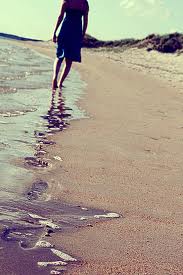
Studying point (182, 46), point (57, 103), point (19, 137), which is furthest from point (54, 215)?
point (182, 46)

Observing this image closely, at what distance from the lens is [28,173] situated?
291 cm

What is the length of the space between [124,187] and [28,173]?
0.52m

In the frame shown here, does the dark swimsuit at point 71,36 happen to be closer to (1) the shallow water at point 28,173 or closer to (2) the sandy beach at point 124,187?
(1) the shallow water at point 28,173

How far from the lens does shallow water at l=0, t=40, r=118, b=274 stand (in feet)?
6.71

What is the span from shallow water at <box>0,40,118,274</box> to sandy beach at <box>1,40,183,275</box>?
82 mm

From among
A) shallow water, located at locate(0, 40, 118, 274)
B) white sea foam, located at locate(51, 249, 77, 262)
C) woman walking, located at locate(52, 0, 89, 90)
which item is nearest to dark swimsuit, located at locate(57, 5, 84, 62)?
woman walking, located at locate(52, 0, 89, 90)

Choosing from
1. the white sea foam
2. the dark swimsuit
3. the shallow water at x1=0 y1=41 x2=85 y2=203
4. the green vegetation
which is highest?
the dark swimsuit

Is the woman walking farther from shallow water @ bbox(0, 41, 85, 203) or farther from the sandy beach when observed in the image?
the sandy beach

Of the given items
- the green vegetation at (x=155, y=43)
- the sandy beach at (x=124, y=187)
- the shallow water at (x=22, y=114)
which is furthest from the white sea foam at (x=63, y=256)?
the green vegetation at (x=155, y=43)

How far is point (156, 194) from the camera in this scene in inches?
109

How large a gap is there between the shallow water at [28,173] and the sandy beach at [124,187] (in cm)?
8

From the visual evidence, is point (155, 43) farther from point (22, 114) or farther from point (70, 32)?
point (22, 114)

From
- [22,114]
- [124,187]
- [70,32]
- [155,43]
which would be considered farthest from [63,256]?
[155,43]

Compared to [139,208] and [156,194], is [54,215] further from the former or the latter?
[156,194]
